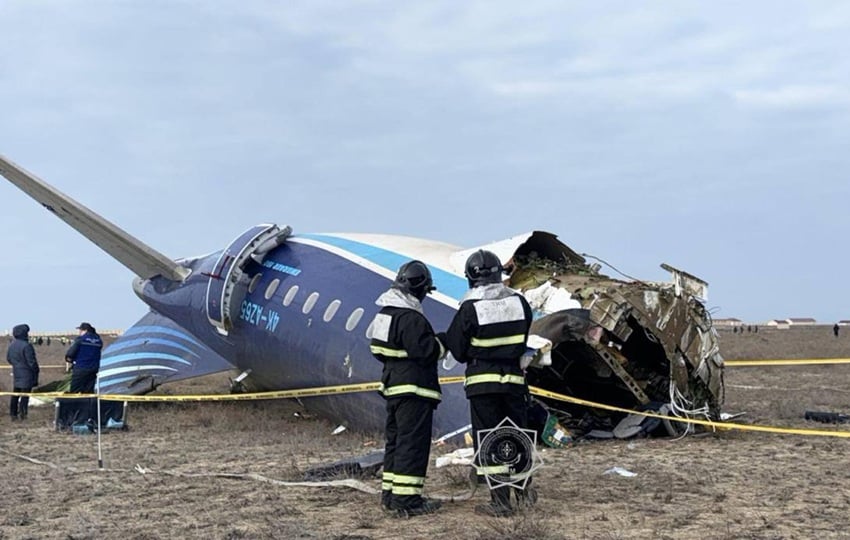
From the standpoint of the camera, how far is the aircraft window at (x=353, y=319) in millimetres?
13961

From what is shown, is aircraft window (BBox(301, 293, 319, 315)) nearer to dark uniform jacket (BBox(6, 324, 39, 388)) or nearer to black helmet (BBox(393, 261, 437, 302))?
black helmet (BBox(393, 261, 437, 302))

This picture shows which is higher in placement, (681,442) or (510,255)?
(510,255)

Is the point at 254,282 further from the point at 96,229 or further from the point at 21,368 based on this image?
the point at 21,368

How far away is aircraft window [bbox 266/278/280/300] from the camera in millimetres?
16500

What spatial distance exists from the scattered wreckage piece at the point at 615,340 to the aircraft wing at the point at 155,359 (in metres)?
7.56

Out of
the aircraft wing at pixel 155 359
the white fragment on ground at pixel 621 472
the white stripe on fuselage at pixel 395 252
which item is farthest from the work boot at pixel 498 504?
the aircraft wing at pixel 155 359

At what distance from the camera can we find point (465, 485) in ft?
31.0

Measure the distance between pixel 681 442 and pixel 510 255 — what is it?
3.73 metres

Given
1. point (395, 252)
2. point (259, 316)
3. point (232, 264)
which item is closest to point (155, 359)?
point (232, 264)

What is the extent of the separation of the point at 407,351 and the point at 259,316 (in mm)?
8940

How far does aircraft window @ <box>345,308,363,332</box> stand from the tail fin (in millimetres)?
6462

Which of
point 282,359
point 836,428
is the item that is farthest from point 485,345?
point 836,428

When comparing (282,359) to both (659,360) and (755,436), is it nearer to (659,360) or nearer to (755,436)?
(659,360)

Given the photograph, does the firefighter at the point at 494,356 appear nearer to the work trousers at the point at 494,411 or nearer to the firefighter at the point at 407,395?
the work trousers at the point at 494,411
